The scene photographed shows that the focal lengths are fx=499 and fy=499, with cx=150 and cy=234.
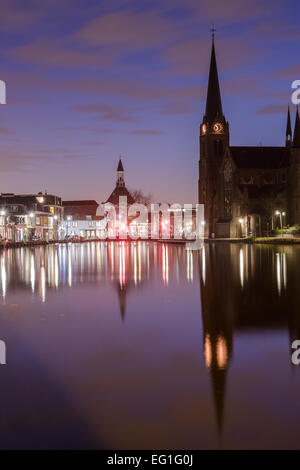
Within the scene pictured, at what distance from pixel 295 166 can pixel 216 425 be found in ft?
277

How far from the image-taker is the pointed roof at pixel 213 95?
104625 millimetres

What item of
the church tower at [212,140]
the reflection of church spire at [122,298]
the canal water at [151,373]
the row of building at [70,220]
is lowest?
the canal water at [151,373]

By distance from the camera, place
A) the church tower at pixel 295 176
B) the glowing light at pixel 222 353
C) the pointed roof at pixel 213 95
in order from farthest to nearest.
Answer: the pointed roof at pixel 213 95 → the church tower at pixel 295 176 → the glowing light at pixel 222 353

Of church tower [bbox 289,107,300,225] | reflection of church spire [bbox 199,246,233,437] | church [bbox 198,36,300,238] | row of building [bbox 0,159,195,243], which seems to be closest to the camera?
reflection of church spire [bbox 199,246,233,437]

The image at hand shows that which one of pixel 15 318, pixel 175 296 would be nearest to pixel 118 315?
pixel 15 318

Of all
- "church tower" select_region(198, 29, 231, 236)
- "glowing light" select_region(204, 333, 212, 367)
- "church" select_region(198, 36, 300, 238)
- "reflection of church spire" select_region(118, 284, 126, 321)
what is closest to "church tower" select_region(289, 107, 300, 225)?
"church" select_region(198, 36, 300, 238)

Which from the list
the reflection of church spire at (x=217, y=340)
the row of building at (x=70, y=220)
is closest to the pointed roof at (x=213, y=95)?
→ the row of building at (x=70, y=220)

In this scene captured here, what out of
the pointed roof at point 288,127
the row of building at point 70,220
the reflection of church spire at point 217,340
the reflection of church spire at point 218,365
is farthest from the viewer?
the pointed roof at point 288,127

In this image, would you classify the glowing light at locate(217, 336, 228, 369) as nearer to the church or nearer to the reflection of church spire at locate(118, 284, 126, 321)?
the reflection of church spire at locate(118, 284, 126, 321)

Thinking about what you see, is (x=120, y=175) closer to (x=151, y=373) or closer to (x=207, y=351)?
(x=207, y=351)

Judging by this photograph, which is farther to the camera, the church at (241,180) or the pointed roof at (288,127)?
the pointed roof at (288,127)

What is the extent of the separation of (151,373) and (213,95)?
103 meters

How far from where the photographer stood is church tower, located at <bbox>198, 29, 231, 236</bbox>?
4119 inches

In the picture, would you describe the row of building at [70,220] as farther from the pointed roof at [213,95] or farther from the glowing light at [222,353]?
the glowing light at [222,353]
